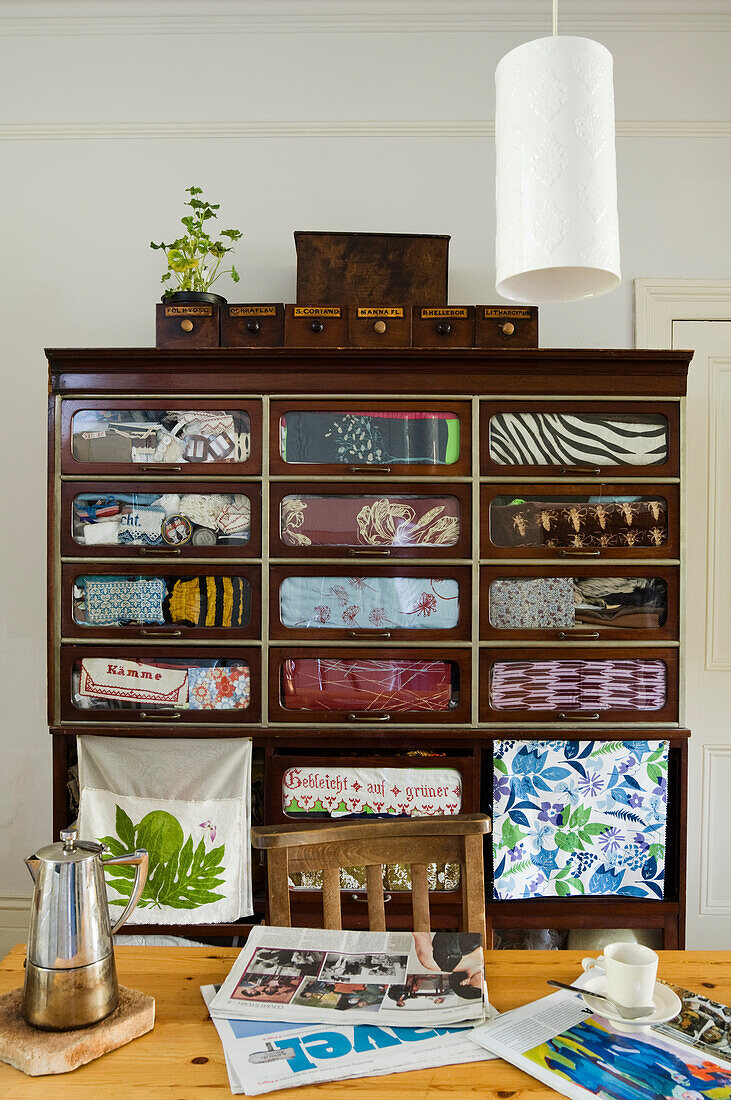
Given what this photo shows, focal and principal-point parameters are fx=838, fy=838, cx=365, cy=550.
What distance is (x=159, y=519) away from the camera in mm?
2441

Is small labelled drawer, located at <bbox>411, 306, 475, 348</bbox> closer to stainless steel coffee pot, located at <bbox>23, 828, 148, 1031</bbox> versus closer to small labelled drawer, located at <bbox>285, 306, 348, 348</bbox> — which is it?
small labelled drawer, located at <bbox>285, 306, 348, 348</bbox>

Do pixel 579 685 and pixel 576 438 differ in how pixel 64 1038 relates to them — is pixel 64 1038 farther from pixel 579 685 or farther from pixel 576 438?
pixel 576 438

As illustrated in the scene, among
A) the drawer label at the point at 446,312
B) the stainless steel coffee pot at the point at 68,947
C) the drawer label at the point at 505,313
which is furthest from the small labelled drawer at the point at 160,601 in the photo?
the stainless steel coffee pot at the point at 68,947

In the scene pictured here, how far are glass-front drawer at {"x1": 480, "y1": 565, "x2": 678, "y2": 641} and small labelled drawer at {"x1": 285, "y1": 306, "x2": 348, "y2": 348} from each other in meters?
0.81

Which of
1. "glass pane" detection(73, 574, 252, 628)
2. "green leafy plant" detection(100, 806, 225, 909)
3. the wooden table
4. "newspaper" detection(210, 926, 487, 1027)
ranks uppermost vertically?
"glass pane" detection(73, 574, 252, 628)

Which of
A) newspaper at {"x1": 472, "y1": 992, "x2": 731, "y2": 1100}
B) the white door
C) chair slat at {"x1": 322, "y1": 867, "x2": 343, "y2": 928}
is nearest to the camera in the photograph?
newspaper at {"x1": 472, "y1": 992, "x2": 731, "y2": 1100}

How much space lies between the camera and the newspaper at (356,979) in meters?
1.09

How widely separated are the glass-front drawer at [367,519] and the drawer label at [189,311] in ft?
1.82

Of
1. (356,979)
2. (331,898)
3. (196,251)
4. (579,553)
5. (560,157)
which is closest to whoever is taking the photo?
(560,157)

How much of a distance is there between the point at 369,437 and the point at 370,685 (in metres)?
0.72

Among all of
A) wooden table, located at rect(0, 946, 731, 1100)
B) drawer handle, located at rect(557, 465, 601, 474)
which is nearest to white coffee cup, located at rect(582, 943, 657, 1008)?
wooden table, located at rect(0, 946, 731, 1100)

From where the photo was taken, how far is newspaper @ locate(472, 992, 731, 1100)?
3.12 ft

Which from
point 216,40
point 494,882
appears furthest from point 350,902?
point 216,40

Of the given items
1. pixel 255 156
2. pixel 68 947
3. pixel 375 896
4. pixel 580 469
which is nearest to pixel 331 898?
pixel 375 896
